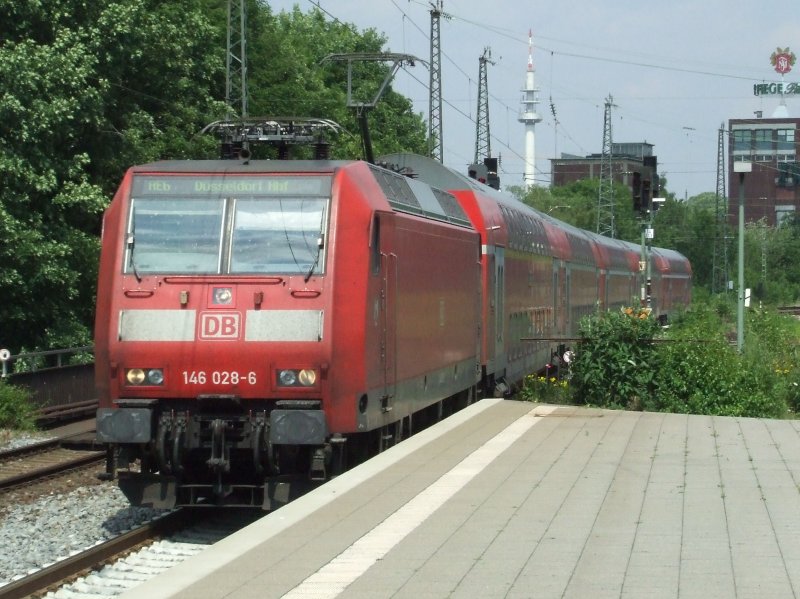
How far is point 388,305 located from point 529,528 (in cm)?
445

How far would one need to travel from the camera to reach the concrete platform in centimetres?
726

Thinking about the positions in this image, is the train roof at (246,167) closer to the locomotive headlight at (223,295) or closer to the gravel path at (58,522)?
the locomotive headlight at (223,295)

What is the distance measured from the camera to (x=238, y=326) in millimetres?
11555

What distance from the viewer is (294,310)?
455 inches

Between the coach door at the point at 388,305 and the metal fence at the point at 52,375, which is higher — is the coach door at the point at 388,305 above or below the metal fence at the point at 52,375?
above

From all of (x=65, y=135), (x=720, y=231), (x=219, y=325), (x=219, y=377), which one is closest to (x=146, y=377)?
(x=219, y=377)

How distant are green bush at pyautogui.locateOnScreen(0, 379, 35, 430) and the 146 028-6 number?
9534mm

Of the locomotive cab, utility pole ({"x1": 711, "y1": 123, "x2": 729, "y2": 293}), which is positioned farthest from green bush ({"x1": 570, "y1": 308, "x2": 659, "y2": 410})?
utility pole ({"x1": 711, "y1": 123, "x2": 729, "y2": 293})

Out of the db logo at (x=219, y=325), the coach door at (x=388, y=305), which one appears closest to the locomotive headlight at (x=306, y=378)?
the db logo at (x=219, y=325)

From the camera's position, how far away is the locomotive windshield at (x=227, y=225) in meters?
11.8

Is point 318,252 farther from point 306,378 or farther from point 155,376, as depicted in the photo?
point 155,376

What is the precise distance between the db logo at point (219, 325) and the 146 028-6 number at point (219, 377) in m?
0.30

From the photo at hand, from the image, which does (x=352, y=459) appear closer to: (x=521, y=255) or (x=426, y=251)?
(x=426, y=251)

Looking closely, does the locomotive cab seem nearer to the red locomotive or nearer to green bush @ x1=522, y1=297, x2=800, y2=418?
the red locomotive
